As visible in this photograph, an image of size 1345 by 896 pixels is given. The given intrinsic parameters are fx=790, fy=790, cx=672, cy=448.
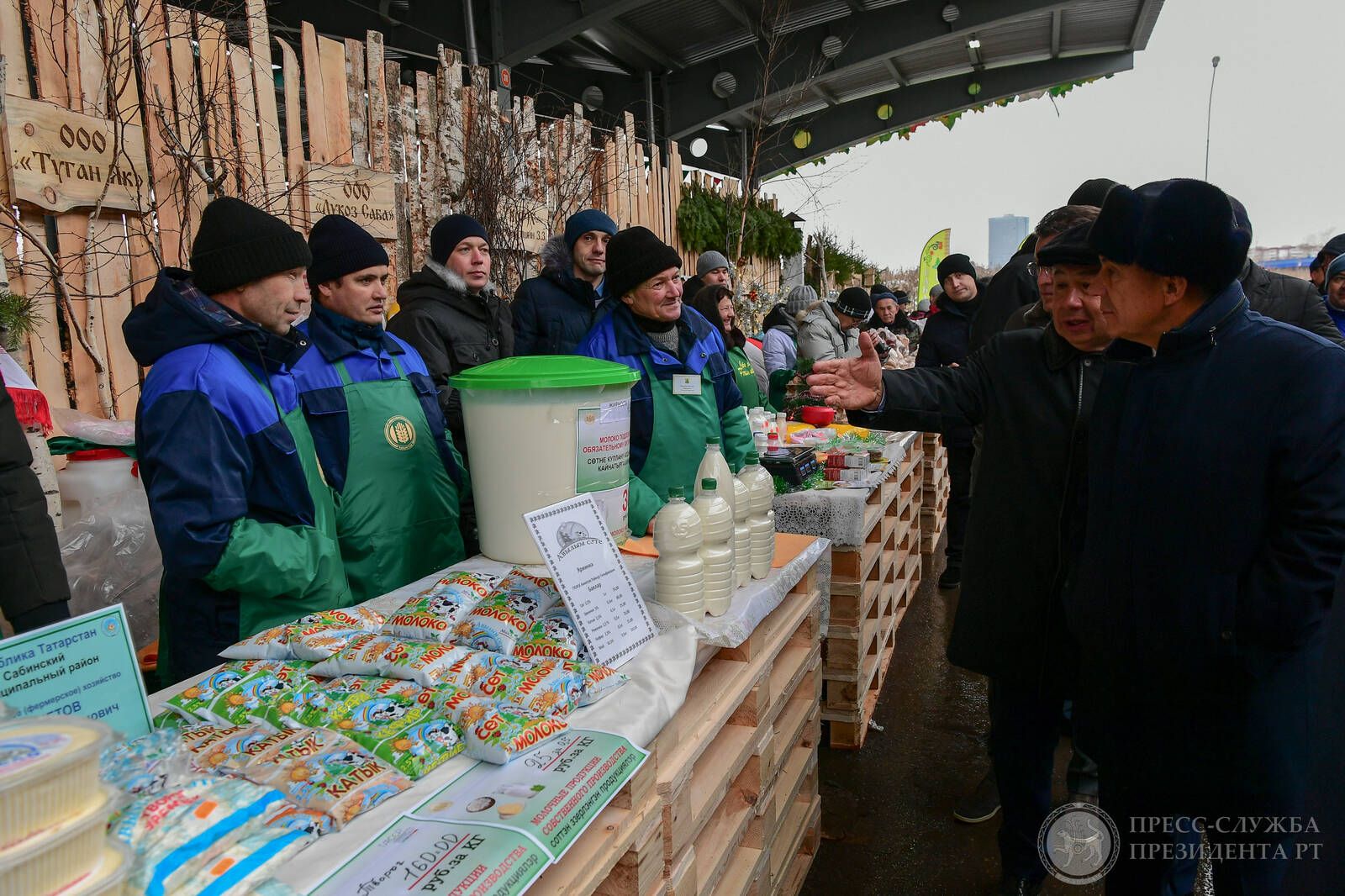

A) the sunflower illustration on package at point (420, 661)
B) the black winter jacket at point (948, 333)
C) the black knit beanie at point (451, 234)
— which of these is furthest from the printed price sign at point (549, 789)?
the black winter jacket at point (948, 333)

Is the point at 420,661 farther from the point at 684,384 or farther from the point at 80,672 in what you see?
the point at 684,384

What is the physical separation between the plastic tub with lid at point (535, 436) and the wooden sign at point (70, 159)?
8.49ft

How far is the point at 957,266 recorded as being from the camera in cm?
581

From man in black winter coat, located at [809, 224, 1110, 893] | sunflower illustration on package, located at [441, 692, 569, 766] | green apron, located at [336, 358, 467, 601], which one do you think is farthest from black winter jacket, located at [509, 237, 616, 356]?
sunflower illustration on package, located at [441, 692, 569, 766]

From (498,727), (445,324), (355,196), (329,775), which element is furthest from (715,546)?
(355,196)

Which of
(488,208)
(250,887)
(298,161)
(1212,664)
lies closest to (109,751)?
(250,887)

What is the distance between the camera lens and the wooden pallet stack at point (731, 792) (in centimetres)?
122

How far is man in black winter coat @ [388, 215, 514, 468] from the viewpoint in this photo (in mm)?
3344

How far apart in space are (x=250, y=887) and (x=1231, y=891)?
1.99 meters

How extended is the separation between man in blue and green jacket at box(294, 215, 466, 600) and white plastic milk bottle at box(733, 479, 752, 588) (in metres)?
0.93

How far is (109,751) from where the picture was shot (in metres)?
0.98

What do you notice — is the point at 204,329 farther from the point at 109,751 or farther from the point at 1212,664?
the point at 1212,664

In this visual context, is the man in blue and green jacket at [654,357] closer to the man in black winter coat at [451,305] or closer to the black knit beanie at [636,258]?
the black knit beanie at [636,258]

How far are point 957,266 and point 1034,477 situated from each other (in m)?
3.96
